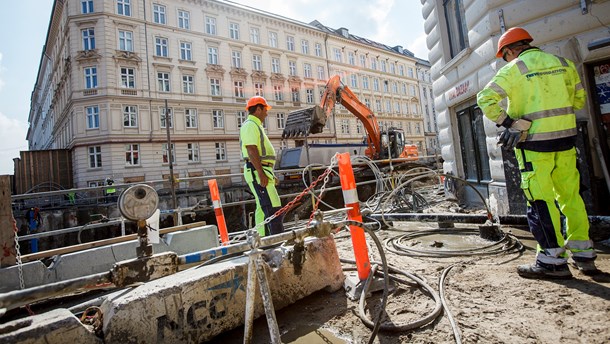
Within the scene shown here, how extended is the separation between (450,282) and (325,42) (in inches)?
1594

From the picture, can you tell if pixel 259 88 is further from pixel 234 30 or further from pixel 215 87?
pixel 234 30

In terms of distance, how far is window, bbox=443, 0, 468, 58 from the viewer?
673 centimetres

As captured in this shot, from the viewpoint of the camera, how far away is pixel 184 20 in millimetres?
28781

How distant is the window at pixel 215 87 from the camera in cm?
2919

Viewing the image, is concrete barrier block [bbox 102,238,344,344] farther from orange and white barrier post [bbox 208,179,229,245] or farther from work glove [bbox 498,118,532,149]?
orange and white barrier post [bbox 208,179,229,245]

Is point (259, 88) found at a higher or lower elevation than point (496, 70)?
higher

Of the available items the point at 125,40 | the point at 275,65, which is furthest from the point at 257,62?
the point at 125,40

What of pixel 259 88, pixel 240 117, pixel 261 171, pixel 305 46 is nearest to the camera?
pixel 261 171

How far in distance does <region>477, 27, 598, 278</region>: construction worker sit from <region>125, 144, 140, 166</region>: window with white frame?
88.2 feet

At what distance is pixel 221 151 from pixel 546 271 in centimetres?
2846

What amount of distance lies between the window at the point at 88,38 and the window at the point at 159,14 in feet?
16.9

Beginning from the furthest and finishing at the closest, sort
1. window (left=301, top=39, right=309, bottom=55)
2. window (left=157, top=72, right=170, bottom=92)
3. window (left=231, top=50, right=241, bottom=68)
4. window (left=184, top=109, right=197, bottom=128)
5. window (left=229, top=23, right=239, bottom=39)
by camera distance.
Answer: window (left=301, top=39, right=309, bottom=55), window (left=229, top=23, right=239, bottom=39), window (left=231, top=50, right=241, bottom=68), window (left=184, top=109, right=197, bottom=128), window (left=157, top=72, right=170, bottom=92)

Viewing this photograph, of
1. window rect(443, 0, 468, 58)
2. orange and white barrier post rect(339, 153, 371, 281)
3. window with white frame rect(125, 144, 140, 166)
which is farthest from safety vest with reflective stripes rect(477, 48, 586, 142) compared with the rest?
window with white frame rect(125, 144, 140, 166)

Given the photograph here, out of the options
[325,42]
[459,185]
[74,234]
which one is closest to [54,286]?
[459,185]
